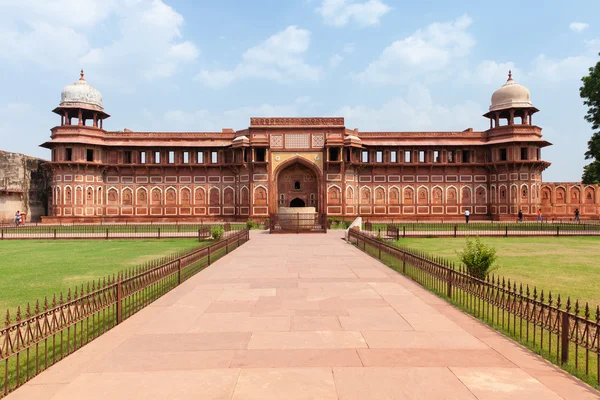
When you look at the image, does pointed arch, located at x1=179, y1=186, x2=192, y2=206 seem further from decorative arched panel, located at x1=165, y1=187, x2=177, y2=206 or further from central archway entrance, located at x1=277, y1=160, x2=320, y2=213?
central archway entrance, located at x1=277, y1=160, x2=320, y2=213

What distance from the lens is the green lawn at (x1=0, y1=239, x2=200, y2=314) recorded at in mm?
7156

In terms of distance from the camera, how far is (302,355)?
408cm

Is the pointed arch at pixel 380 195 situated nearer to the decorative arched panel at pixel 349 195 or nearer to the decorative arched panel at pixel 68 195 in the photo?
the decorative arched panel at pixel 349 195

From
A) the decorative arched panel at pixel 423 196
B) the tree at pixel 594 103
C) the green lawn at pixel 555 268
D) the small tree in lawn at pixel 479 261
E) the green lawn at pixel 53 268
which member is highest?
the tree at pixel 594 103

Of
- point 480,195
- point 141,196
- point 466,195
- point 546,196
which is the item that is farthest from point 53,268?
point 546,196

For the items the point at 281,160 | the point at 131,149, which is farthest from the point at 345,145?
the point at 131,149

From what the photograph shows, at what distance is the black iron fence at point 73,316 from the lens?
3.59m

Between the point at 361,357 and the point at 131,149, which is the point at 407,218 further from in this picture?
the point at 361,357

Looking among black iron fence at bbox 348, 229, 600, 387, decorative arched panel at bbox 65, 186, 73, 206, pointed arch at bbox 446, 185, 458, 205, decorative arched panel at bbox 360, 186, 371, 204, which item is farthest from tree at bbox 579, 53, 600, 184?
decorative arched panel at bbox 65, 186, 73, 206

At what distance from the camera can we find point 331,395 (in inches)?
126

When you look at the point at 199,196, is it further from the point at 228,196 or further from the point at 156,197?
the point at 156,197

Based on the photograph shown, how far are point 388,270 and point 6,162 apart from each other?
35171 millimetres

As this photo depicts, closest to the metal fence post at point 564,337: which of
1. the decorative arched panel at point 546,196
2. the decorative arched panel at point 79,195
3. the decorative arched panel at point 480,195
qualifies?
the decorative arched panel at point 480,195

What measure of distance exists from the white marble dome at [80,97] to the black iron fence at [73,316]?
28500 mm
